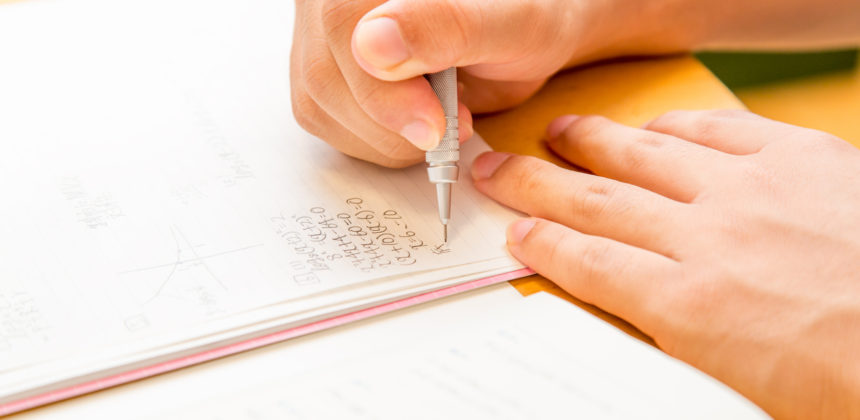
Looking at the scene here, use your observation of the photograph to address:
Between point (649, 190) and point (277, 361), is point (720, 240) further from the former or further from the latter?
point (277, 361)

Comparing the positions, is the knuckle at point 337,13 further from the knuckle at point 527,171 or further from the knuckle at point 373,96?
the knuckle at point 527,171

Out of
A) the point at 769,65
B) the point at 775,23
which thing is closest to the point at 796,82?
the point at 769,65

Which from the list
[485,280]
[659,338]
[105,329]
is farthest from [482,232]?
[105,329]

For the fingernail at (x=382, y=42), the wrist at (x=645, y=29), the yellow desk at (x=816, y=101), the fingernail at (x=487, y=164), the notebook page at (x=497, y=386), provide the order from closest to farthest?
the notebook page at (x=497, y=386) → the fingernail at (x=382, y=42) → the fingernail at (x=487, y=164) → the wrist at (x=645, y=29) → the yellow desk at (x=816, y=101)

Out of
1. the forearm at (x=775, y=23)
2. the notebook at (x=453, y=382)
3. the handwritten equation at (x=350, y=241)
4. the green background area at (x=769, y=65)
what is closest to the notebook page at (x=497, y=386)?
the notebook at (x=453, y=382)

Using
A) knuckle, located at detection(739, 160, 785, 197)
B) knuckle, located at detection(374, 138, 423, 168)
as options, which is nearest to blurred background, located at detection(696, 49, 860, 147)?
knuckle, located at detection(739, 160, 785, 197)

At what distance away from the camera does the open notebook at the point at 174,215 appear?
1.46 ft

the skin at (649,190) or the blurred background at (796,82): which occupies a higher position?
the skin at (649,190)

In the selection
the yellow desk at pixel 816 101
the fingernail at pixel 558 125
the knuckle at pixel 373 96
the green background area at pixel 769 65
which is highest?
the knuckle at pixel 373 96

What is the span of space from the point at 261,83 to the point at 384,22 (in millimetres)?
264

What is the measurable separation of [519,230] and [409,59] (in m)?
0.16

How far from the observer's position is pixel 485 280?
517mm

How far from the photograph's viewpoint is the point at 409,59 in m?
0.50

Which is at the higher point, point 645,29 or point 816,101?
point 645,29
